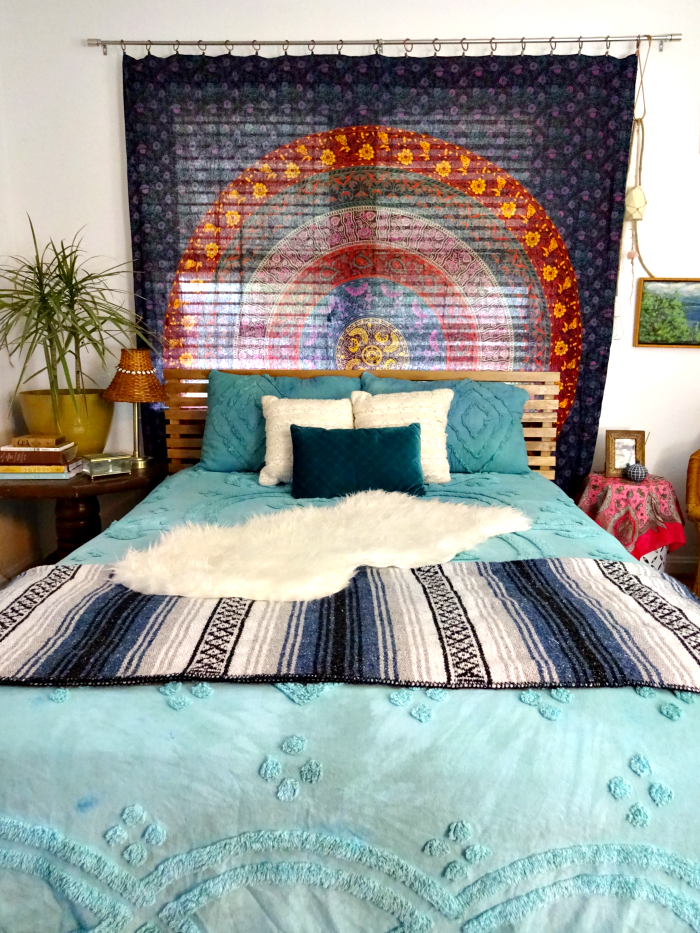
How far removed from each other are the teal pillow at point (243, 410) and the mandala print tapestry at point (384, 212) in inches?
13.1

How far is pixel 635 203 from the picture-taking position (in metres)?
2.95

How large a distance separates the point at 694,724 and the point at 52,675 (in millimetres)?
1103

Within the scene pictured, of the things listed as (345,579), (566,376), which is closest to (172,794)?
(345,579)

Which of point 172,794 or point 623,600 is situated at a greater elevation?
point 623,600

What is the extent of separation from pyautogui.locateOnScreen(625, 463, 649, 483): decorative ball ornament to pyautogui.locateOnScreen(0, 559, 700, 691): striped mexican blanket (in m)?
1.42

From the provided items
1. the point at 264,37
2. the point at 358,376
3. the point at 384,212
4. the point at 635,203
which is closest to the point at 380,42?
the point at 264,37

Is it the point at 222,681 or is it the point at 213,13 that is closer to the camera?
the point at 222,681

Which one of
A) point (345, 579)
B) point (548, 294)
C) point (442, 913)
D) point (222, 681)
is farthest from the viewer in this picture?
point (548, 294)

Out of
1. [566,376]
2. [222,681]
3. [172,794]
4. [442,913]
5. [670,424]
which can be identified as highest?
[566,376]

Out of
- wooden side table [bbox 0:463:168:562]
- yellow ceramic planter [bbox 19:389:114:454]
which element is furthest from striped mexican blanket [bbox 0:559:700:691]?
yellow ceramic planter [bbox 19:389:114:454]

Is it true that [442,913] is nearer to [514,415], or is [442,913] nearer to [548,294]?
[514,415]

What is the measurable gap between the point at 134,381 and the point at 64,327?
37 cm

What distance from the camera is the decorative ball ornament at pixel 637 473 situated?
2.94m

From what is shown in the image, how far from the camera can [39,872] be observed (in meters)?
1.02
